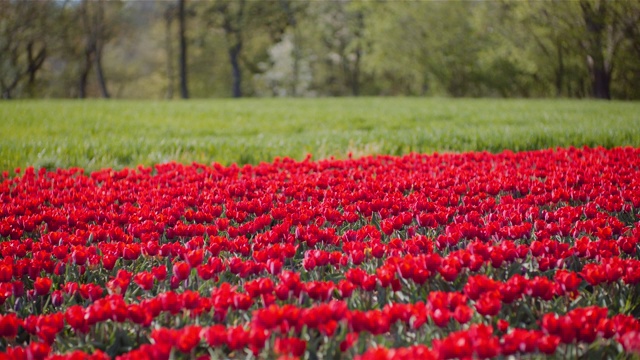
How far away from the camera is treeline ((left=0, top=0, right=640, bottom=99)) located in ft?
95.9

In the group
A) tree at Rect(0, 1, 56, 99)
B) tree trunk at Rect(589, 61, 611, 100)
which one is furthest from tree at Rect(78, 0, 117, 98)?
tree trunk at Rect(589, 61, 611, 100)

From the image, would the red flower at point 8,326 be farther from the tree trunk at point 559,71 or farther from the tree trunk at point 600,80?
the tree trunk at point 559,71

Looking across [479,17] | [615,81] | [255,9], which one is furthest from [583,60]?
[255,9]

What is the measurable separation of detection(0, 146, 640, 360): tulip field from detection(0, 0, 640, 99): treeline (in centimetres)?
2516

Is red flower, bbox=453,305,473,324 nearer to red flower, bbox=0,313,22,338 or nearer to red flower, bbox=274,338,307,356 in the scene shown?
red flower, bbox=274,338,307,356

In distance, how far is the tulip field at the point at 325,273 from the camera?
2.01 m

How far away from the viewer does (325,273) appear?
2.98 metres

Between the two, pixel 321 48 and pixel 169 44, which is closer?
pixel 169 44

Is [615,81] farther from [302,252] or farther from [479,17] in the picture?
[302,252]

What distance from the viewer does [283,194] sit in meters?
4.75

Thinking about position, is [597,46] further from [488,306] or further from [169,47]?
[169,47]

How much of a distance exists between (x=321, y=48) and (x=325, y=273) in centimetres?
5154

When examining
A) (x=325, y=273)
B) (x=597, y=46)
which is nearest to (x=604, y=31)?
(x=597, y=46)

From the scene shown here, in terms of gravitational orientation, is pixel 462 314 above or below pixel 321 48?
below
